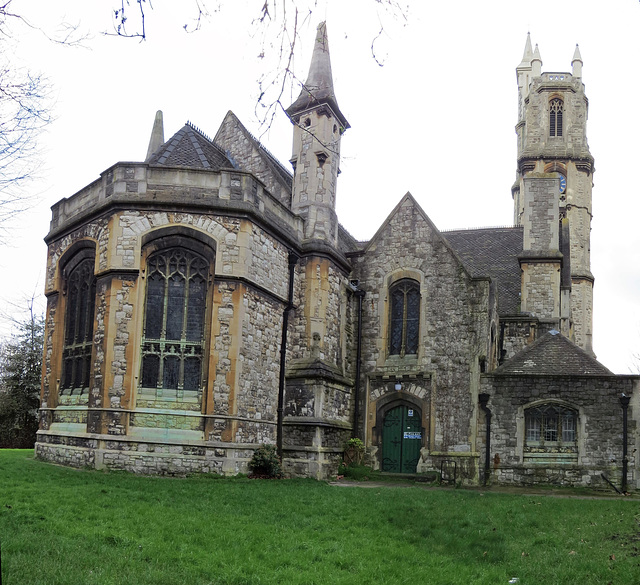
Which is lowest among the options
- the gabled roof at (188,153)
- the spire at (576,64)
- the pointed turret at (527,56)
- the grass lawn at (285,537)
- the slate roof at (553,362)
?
the grass lawn at (285,537)

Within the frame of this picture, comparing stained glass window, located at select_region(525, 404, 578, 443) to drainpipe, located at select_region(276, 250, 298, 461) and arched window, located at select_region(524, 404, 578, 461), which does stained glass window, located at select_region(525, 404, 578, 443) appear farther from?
drainpipe, located at select_region(276, 250, 298, 461)

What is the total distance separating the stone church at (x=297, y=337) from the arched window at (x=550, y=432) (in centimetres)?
6

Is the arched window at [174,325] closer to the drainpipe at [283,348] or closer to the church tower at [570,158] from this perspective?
the drainpipe at [283,348]

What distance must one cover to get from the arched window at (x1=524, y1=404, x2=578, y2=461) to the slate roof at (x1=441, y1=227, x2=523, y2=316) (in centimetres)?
541

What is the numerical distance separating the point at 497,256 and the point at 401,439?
32.5 ft

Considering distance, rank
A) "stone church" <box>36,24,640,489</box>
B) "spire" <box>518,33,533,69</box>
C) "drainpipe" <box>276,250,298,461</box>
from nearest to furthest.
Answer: "stone church" <box>36,24,640,489</box>
"drainpipe" <box>276,250,298,461</box>
"spire" <box>518,33,533,69</box>

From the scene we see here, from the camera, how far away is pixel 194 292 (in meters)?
17.6

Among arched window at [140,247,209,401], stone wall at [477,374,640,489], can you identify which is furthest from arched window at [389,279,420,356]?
arched window at [140,247,209,401]

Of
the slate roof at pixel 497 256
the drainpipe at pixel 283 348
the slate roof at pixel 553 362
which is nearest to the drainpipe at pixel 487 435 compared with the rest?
the slate roof at pixel 553 362

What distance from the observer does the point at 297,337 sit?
20.2 m

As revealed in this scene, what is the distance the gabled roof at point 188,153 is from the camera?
63.5ft

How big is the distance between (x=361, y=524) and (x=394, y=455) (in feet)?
35.0

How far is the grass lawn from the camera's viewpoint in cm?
732

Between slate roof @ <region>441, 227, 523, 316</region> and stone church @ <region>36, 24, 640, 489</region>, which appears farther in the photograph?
slate roof @ <region>441, 227, 523, 316</region>
